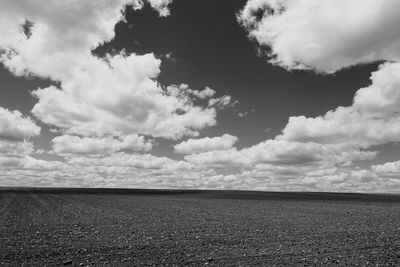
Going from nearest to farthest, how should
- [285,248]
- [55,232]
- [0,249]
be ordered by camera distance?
[0,249] < [285,248] < [55,232]

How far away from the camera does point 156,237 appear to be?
21969 mm

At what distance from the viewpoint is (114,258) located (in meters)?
16.2

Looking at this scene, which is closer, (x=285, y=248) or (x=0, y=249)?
(x=0, y=249)

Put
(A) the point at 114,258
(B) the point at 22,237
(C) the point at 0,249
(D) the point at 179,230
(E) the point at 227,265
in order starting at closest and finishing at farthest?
(E) the point at 227,265, (A) the point at 114,258, (C) the point at 0,249, (B) the point at 22,237, (D) the point at 179,230

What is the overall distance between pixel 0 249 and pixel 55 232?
5.92 m

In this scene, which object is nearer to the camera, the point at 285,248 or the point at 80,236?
the point at 285,248

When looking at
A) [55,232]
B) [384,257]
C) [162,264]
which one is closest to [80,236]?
[55,232]

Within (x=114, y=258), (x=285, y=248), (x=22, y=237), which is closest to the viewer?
(x=114, y=258)

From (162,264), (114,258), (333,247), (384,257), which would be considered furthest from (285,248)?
(114,258)

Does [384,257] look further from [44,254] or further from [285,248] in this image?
[44,254]

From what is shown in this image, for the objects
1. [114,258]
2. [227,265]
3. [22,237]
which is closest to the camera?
[227,265]

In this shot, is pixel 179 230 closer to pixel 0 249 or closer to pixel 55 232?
pixel 55 232

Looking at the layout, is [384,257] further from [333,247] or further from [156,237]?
[156,237]

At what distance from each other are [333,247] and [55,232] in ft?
54.5
